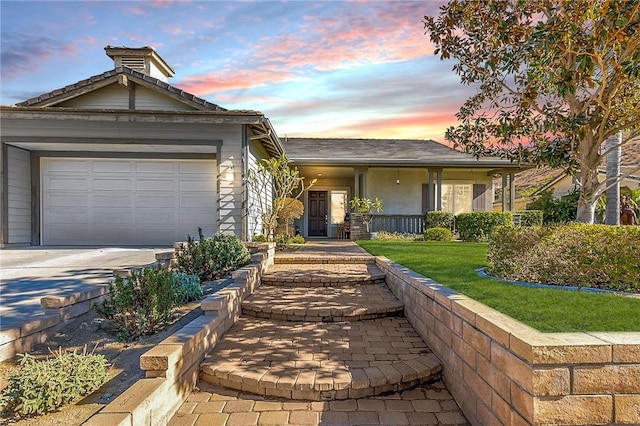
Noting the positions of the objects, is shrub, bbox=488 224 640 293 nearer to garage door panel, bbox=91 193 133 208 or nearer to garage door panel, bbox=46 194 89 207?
garage door panel, bbox=91 193 133 208

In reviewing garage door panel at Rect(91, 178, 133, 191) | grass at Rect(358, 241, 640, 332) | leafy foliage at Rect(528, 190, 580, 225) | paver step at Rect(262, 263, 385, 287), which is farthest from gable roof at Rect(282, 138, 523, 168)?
grass at Rect(358, 241, 640, 332)

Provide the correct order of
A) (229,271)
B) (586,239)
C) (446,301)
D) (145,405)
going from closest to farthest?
(145,405) → (446,301) → (586,239) → (229,271)

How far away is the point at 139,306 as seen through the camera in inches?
157

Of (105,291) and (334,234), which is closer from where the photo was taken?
(105,291)

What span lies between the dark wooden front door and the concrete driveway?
28.8 feet

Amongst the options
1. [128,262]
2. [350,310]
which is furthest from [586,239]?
[128,262]

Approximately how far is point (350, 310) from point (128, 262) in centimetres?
501

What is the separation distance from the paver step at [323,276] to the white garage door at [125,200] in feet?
15.0

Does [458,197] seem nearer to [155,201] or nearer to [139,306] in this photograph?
[155,201]

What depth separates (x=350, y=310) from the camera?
4641 mm

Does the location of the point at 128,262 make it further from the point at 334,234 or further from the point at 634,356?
the point at 334,234

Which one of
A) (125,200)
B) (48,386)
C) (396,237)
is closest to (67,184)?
(125,200)

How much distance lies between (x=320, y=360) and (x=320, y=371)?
250 mm

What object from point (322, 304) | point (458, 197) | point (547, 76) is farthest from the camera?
point (458, 197)
